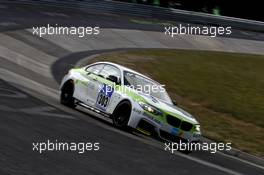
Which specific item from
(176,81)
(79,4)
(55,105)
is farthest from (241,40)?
(55,105)

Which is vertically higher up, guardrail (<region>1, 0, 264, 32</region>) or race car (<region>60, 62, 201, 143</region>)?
race car (<region>60, 62, 201, 143</region>)

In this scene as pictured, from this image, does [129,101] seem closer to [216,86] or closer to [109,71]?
[109,71]

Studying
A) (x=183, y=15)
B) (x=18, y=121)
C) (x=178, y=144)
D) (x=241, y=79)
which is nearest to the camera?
(x=18, y=121)

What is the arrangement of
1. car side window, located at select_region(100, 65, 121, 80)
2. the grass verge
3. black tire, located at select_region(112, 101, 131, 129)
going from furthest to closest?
the grass verge < car side window, located at select_region(100, 65, 121, 80) < black tire, located at select_region(112, 101, 131, 129)

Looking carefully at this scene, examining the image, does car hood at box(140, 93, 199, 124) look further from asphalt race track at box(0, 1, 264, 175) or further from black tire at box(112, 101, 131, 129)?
asphalt race track at box(0, 1, 264, 175)

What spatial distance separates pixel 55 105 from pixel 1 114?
10.8 feet

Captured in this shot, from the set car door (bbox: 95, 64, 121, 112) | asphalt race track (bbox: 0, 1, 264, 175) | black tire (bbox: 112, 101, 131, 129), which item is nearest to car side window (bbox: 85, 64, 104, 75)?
car door (bbox: 95, 64, 121, 112)

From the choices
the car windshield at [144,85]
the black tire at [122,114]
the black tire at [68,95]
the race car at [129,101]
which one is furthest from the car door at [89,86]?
the black tire at [122,114]

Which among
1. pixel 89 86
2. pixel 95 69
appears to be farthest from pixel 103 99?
pixel 95 69

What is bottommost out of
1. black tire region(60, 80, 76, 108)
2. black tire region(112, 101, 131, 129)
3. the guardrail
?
the guardrail

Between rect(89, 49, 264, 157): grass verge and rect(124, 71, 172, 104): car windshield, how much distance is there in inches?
72.0

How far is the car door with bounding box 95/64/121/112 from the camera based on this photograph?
48.2 feet

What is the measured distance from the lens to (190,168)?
11.5 metres

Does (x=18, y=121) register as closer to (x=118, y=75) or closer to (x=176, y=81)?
(x=118, y=75)
